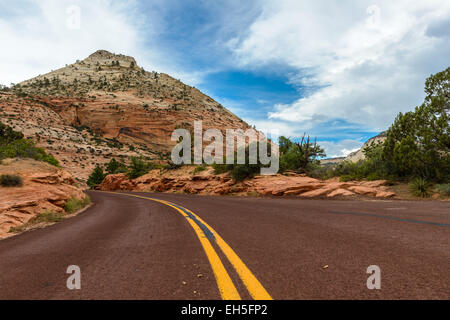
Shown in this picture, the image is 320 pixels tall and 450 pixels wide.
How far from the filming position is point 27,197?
927 centimetres

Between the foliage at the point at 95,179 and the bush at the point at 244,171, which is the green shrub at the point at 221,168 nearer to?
the bush at the point at 244,171

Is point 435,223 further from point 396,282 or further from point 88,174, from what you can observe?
point 88,174

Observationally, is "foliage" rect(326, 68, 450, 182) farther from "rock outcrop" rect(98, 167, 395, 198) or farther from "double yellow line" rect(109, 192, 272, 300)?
"double yellow line" rect(109, 192, 272, 300)

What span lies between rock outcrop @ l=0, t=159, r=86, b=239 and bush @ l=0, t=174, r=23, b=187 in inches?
11.3

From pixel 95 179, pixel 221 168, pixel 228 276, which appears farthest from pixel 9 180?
pixel 95 179

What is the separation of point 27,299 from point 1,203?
7893 mm

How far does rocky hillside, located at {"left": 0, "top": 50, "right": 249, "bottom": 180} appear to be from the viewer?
5269 cm

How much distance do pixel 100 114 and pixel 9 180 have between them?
2524 inches

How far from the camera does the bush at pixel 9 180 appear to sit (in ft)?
32.7

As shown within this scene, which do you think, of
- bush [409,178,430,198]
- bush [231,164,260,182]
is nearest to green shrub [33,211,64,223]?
bush [231,164,260,182]

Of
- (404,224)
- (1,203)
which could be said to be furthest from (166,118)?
(404,224)

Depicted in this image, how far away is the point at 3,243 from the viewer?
5461 millimetres

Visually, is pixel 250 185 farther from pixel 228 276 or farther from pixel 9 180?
pixel 228 276

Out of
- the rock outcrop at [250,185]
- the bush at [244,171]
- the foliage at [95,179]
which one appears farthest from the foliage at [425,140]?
the foliage at [95,179]
